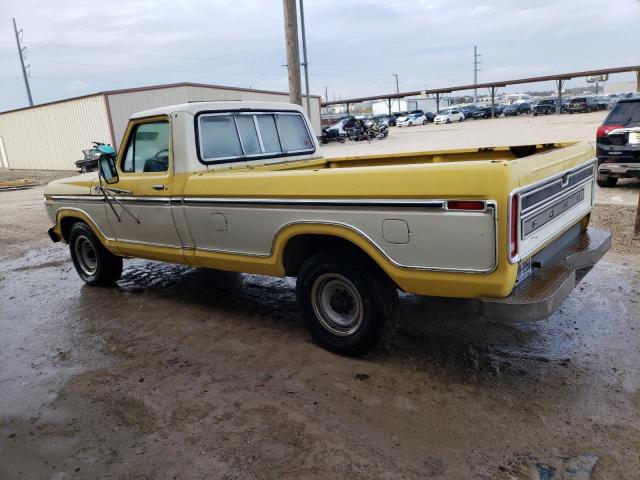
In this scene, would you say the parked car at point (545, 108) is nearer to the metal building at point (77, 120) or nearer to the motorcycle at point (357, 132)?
the motorcycle at point (357, 132)

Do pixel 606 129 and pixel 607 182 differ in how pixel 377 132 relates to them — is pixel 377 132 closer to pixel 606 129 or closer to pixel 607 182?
pixel 607 182

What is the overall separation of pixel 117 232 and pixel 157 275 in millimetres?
1278

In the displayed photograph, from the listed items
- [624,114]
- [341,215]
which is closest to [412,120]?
[624,114]

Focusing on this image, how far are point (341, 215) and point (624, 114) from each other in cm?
816

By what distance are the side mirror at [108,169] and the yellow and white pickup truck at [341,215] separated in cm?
1

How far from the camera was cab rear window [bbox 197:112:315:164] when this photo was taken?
4.99 metres

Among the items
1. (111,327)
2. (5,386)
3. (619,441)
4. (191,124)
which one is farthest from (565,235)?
(5,386)

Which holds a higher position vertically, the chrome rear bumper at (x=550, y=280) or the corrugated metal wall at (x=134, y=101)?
the corrugated metal wall at (x=134, y=101)

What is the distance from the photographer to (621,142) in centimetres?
941

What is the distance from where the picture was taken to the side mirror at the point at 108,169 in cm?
534

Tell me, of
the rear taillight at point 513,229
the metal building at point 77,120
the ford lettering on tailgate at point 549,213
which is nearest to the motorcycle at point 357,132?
the metal building at point 77,120

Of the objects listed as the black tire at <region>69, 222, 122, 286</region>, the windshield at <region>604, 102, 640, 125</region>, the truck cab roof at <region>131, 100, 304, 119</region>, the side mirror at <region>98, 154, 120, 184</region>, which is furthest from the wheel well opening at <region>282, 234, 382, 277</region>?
the windshield at <region>604, 102, 640, 125</region>

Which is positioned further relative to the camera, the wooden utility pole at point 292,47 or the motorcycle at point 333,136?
the motorcycle at point 333,136

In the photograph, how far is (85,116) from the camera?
88.5 ft
